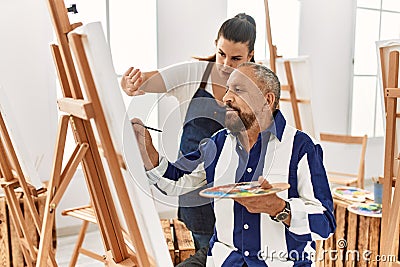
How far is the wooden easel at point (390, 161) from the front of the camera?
194 centimetres

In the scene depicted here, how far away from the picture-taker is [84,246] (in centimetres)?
337

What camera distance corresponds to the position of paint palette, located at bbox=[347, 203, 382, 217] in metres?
2.34

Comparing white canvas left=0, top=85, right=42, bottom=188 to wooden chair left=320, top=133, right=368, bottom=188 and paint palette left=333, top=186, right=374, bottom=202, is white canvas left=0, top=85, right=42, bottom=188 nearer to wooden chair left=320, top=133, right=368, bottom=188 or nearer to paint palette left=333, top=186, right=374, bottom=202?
paint palette left=333, top=186, right=374, bottom=202

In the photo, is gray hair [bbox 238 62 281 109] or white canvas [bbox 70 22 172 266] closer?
white canvas [bbox 70 22 172 266]

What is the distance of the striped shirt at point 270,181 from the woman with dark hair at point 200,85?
0.05m

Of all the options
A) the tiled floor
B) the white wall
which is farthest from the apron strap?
the white wall

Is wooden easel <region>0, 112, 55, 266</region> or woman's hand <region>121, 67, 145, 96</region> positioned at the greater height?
woman's hand <region>121, 67, 145, 96</region>

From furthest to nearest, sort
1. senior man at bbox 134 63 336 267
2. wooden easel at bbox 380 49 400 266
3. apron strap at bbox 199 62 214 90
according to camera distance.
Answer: wooden easel at bbox 380 49 400 266 → apron strap at bbox 199 62 214 90 → senior man at bbox 134 63 336 267

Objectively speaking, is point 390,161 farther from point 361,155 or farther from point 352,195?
point 361,155

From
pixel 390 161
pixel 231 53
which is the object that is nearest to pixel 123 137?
pixel 231 53

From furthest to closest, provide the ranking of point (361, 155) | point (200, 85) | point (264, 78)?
point (361, 155) → point (200, 85) → point (264, 78)

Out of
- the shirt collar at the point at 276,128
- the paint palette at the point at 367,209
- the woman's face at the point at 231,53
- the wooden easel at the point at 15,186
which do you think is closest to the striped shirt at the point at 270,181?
the shirt collar at the point at 276,128

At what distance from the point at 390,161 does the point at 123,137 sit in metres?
1.44

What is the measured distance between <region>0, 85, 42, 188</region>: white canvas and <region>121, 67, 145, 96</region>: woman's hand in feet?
2.53
